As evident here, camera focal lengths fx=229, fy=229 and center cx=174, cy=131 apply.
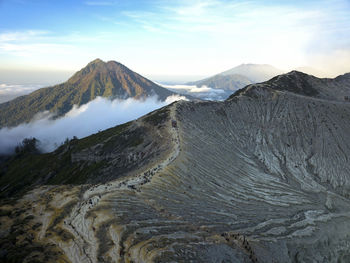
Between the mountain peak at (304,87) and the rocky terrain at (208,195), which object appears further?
the mountain peak at (304,87)

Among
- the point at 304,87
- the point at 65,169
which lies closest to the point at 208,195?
the point at 65,169

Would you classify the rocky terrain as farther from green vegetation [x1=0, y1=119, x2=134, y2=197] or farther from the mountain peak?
the mountain peak

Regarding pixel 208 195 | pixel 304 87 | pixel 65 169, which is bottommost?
pixel 65 169

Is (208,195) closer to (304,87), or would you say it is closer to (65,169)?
(65,169)

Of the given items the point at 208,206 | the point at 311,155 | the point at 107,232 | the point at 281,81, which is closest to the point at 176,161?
the point at 208,206

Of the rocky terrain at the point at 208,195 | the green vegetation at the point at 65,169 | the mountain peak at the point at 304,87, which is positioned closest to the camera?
the rocky terrain at the point at 208,195

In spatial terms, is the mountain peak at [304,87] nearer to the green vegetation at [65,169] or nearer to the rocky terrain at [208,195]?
the rocky terrain at [208,195]

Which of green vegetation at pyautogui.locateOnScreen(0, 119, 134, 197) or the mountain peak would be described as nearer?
green vegetation at pyautogui.locateOnScreen(0, 119, 134, 197)

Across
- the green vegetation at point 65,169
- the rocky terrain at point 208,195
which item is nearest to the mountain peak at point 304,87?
the rocky terrain at point 208,195

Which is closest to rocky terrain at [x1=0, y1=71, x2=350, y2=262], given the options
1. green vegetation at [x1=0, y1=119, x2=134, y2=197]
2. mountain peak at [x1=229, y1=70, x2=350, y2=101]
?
green vegetation at [x1=0, y1=119, x2=134, y2=197]

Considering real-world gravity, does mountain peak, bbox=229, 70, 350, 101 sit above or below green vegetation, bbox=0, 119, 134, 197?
above
